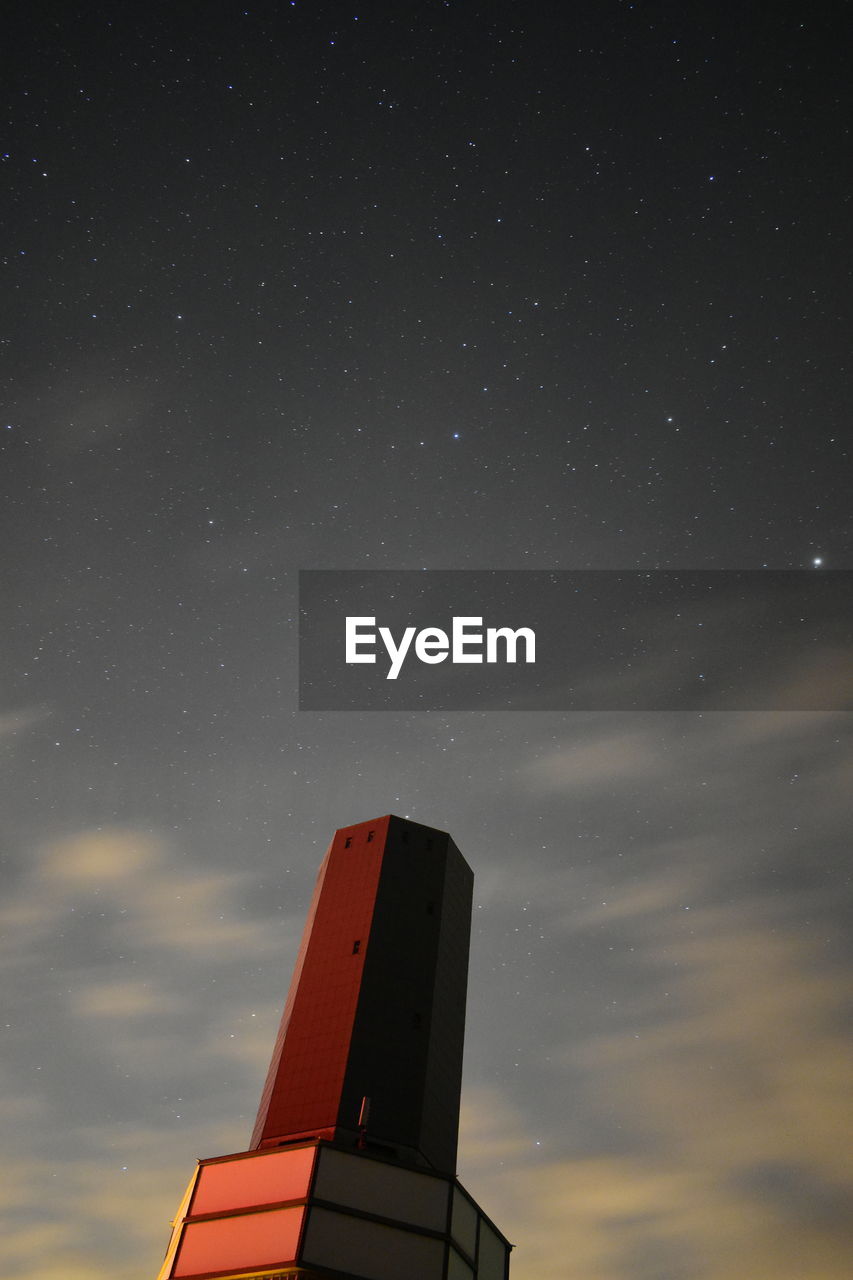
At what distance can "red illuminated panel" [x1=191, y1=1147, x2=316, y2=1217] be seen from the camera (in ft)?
84.7

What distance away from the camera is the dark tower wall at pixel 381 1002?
30.8 metres

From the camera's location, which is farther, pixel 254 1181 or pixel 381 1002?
pixel 381 1002

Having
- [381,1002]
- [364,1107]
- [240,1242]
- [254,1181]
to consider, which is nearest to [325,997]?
[381,1002]

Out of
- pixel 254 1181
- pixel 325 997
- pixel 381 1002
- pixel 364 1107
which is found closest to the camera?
pixel 254 1181

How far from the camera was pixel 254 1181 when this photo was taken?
26406mm

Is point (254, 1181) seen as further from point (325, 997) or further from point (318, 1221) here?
point (325, 997)

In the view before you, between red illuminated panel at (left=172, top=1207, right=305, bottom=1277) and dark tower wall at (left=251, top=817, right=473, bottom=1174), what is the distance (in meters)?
4.42

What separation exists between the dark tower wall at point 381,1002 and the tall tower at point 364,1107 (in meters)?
0.05

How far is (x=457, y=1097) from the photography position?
112 ft

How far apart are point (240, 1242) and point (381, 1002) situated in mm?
9128

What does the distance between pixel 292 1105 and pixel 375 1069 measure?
10.0 ft

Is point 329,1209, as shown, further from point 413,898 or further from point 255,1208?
point 413,898

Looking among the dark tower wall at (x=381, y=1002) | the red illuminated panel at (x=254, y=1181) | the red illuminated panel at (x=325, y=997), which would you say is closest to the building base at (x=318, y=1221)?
the red illuminated panel at (x=254, y=1181)

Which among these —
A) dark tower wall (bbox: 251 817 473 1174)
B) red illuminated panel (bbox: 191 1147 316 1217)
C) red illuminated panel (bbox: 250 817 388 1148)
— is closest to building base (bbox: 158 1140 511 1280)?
red illuminated panel (bbox: 191 1147 316 1217)
